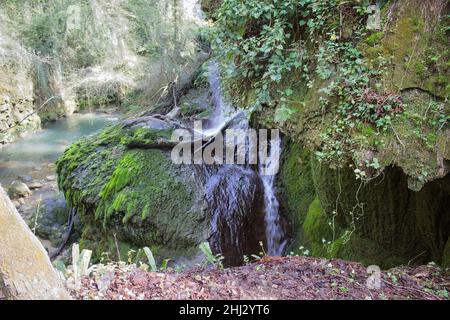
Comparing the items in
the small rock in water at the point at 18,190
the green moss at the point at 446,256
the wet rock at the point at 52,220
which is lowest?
the wet rock at the point at 52,220

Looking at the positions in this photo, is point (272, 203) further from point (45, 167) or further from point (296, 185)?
point (45, 167)

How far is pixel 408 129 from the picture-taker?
3268mm

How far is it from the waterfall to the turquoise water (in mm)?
9043

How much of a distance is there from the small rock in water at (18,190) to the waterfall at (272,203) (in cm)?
809

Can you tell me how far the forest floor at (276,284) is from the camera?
2709 mm

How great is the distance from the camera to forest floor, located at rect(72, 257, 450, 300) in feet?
8.89

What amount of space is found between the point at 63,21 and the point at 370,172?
16428 millimetres

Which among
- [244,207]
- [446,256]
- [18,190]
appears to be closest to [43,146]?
[18,190]

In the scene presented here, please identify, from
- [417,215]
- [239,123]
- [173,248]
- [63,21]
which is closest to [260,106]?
[417,215]

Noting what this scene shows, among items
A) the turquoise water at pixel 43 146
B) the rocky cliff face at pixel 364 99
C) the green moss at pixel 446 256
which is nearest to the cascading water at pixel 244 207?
the rocky cliff face at pixel 364 99

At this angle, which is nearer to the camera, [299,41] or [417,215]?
[299,41]

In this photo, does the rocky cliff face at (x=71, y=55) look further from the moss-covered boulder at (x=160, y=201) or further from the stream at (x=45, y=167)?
the moss-covered boulder at (x=160, y=201)

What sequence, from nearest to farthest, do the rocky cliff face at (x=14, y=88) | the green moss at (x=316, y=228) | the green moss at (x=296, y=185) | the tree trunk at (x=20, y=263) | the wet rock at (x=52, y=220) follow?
1. the tree trunk at (x=20, y=263)
2. the green moss at (x=316, y=228)
3. the green moss at (x=296, y=185)
4. the wet rock at (x=52, y=220)
5. the rocky cliff face at (x=14, y=88)
